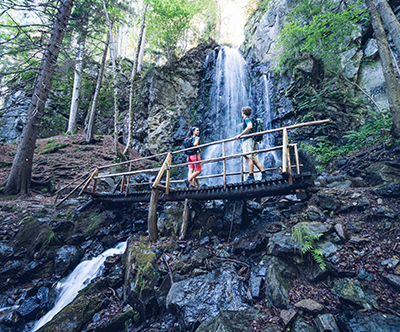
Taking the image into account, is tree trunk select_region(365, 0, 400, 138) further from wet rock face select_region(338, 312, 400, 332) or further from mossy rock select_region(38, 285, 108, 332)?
mossy rock select_region(38, 285, 108, 332)

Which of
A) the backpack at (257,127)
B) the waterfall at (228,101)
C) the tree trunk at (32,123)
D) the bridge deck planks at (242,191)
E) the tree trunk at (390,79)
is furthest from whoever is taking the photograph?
the waterfall at (228,101)

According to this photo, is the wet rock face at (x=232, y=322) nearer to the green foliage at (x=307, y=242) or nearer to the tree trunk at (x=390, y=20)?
the green foliage at (x=307, y=242)

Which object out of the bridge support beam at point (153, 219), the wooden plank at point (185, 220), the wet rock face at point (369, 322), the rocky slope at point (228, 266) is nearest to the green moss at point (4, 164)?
the rocky slope at point (228, 266)

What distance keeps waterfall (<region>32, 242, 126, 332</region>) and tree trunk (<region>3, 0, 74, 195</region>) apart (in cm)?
510

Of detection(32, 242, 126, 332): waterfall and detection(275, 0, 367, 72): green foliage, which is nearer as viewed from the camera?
detection(32, 242, 126, 332): waterfall

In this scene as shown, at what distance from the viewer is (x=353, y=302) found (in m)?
2.78

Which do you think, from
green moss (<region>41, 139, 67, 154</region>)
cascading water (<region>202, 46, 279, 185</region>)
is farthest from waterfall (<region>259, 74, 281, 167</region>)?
green moss (<region>41, 139, 67, 154</region>)

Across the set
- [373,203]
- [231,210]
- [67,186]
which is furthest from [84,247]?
[373,203]

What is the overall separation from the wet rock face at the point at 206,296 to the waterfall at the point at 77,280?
2.93m

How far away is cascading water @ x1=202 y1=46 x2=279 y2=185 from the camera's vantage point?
13062 millimetres

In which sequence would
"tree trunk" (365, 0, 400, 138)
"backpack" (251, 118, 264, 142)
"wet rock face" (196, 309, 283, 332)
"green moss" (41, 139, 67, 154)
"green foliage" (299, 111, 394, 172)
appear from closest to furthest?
"wet rock face" (196, 309, 283, 332)
"backpack" (251, 118, 264, 142)
"tree trunk" (365, 0, 400, 138)
"green foliage" (299, 111, 394, 172)
"green moss" (41, 139, 67, 154)

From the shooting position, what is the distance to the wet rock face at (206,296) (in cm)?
341

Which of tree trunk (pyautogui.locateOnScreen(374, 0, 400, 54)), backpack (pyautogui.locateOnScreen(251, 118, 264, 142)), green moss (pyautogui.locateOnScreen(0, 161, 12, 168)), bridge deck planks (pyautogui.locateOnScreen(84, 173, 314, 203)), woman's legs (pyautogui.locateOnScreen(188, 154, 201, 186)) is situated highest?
tree trunk (pyautogui.locateOnScreen(374, 0, 400, 54))

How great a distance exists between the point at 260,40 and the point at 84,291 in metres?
21.3
